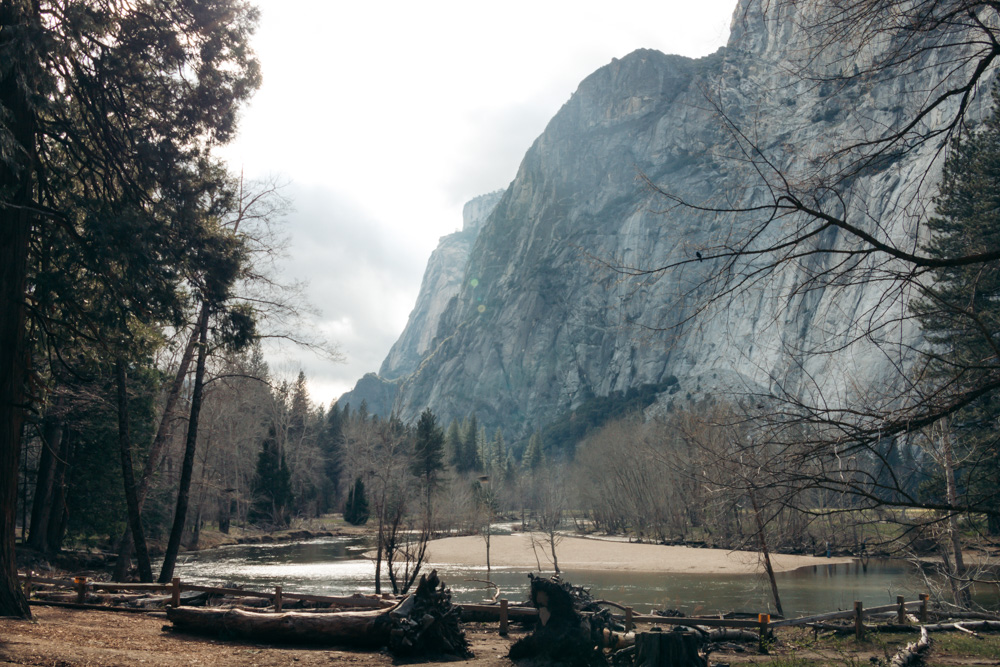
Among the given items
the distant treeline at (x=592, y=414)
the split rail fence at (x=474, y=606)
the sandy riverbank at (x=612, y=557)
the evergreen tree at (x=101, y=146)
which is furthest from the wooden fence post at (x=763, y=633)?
the distant treeline at (x=592, y=414)

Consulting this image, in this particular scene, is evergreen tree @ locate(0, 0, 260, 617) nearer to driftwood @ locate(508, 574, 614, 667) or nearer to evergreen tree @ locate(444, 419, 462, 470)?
driftwood @ locate(508, 574, 614, 667)

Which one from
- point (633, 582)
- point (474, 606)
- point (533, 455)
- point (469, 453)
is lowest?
point (633, 582)

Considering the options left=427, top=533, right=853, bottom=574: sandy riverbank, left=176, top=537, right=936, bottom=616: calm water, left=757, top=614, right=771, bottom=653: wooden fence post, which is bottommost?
left=427, top=533, right=853, bottom=574: sandy riverbank

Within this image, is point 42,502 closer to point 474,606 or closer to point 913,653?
point 474,606

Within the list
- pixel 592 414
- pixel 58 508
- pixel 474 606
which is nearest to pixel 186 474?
pixel 474 606

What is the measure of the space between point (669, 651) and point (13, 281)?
1062 centimetres

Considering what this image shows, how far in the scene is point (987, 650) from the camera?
1148 cm

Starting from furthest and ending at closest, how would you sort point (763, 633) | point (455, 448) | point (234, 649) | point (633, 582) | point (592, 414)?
point (592, 414)
point (455, 448)
point (633, 582)
point (763, 633)
point (234, 649)

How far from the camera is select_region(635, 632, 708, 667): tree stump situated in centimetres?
686

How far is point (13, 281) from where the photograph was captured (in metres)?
9.42

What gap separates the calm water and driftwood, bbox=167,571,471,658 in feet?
38.5

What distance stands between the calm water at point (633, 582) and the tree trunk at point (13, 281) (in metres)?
14.6

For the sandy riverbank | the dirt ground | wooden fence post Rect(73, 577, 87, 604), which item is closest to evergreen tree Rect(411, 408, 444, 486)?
the sandy riverbank

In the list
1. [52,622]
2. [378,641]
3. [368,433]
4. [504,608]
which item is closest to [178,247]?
[52,622]
